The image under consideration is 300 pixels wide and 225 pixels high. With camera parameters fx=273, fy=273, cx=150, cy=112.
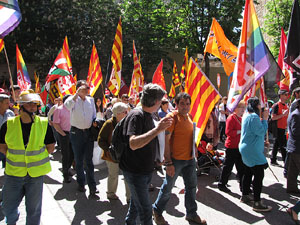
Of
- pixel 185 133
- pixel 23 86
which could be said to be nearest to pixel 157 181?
pixel 185 133

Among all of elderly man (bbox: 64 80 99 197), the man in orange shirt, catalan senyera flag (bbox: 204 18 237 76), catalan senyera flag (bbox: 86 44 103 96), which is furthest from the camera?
catalan senyera flag (bbox: 86 44 103 96)

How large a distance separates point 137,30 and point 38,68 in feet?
29.0

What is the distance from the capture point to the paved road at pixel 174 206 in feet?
13.2

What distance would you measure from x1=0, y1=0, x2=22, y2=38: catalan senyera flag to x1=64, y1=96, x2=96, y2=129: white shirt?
57.4 inches

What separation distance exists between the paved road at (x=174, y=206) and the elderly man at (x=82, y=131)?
1.46ft

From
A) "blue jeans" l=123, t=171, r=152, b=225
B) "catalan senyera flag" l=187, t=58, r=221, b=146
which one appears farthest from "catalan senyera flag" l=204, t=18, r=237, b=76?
"blue jeans" l=123, t=171, r=152, b=225

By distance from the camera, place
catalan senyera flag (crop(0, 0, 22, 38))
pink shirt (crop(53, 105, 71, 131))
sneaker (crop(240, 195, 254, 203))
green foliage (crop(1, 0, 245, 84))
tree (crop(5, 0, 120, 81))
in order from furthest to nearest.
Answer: tree (crop(5, 0, 120, 81)) → green foliage (crop(1, 0, 245, 84)) → pink shirt (crop(53, 105, 71, 131)) → sneaker (crop(240, 195, 254, 203)) → catalan senyera flag (crop(0, 0, 22, 38))

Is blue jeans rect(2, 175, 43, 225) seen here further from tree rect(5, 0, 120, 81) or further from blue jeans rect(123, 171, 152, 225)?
tree rect(5, 0, 120, 81)

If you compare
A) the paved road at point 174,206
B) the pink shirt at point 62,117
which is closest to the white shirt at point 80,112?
the pink shirt at point 62,117

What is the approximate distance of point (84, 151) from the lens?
4973mm

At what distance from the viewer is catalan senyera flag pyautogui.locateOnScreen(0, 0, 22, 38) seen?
394cm

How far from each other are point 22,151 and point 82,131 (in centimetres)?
184

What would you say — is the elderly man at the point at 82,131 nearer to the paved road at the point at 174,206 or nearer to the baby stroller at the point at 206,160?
the paved road at the point at 174,206

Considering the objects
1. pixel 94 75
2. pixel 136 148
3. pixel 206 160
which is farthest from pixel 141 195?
pixel 94 75
